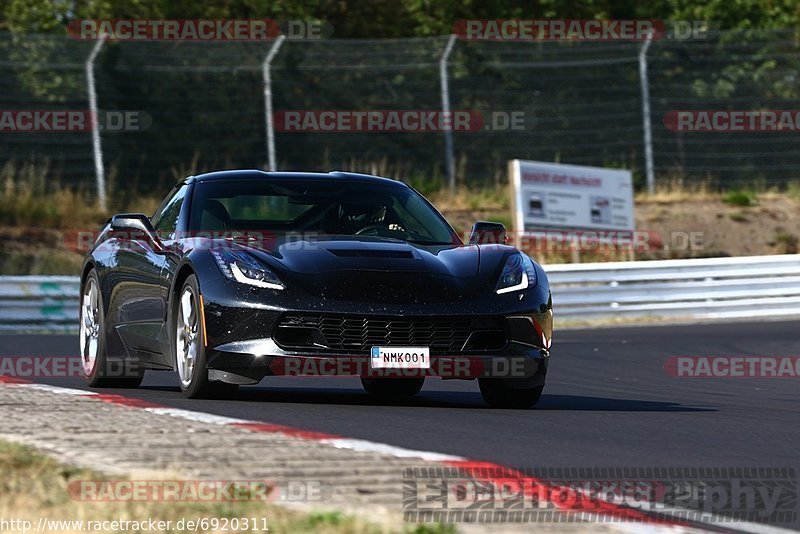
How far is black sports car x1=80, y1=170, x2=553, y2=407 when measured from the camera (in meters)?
8.36

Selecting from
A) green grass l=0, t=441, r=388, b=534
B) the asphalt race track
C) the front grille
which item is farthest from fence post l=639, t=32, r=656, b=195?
green grass l=0, t=441, r=388, b=534

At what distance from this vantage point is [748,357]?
1532 cm

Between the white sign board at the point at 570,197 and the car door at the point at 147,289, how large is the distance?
47.0 feet

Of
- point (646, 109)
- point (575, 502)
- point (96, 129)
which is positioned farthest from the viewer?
point (646, 109)

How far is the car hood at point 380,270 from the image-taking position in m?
8.39

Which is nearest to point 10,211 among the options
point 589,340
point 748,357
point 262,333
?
point 589,340

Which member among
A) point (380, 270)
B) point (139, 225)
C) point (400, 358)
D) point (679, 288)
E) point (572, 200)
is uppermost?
point (572, 200)

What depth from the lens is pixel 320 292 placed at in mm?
8352

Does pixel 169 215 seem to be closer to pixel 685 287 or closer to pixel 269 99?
pixel 685 287

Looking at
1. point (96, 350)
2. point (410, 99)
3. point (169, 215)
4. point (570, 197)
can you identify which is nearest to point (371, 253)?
point (169, 215)

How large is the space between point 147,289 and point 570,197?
15883 mm

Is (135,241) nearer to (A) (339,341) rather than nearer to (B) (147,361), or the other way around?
(B) (147,361)

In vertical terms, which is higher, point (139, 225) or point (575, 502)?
point (139, 225)

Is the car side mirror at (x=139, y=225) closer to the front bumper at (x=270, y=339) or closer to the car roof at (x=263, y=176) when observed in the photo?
the car roof at (x=263, y=176)
